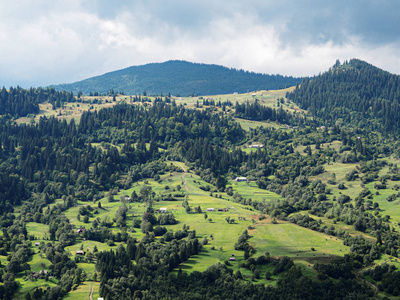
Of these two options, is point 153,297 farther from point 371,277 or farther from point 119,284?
point 371,277

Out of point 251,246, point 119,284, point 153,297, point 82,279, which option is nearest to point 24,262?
point 82,279

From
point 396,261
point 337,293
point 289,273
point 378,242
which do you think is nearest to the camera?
point 337,293

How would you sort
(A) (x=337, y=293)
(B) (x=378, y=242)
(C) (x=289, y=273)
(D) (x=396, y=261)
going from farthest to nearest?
1. (B) (x=378, y=242)
2. (D) (x=396, y=261)
3. (C) (x=289, y=273)
4. (A) (x=337, y=293)

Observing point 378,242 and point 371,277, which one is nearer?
point 371,277

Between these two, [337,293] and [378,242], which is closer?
[337,293]

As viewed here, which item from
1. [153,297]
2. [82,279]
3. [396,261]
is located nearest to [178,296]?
[153,297]

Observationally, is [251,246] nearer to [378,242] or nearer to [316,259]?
[316,259]

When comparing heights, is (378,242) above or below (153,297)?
above

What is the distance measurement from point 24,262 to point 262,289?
83283 millimetres

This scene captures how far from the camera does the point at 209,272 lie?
531 ft

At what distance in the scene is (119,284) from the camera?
503ft

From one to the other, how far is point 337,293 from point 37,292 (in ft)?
291

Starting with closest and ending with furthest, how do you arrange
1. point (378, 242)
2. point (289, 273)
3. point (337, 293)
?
point (337, 293) → point (289, 273) → point (378, 242)

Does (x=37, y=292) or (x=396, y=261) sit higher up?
(x=396, y=261)
